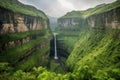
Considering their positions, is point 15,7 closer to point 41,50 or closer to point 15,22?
point 15,22

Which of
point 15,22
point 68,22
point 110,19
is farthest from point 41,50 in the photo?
point 68,22

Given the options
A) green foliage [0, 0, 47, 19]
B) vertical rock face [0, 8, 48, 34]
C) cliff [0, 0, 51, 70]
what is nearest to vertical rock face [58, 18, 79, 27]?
green foliage [0, 0, 47, 19]

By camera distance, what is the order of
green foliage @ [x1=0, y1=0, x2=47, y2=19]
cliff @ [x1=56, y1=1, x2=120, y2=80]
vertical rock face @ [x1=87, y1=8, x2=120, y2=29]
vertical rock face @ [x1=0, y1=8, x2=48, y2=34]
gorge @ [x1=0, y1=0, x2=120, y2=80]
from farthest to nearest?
green foliage @ [x1=0, y1=0, x2=47, y2=19] → vertical rock face @ [x1=87, y1=8, x2=120, y2=29] → vertical rock face @ [x1=0, y1=8, x2=48, y2=34] → gorge @ [x1=0, y1=0, x2=120, y2=80] → cliff @ [x1=56, y1=1, x2=120, y2=80]

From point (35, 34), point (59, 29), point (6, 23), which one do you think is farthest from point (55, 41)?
point (6, 23)

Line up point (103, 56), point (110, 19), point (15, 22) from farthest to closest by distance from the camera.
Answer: point (110, 19) < point (15, 22) < point (103, 56)

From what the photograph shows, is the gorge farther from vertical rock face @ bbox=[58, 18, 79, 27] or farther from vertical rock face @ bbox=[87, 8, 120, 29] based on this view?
vertical rock face @ bbox=[58, 18, 79, 27]

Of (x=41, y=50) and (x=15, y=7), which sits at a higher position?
(x=15, y=7)

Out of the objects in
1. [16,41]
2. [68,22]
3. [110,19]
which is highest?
[68,22]

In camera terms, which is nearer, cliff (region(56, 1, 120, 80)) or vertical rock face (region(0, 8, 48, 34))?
cliff (region(56, 1, 120, 80))

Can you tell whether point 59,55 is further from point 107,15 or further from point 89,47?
point 107,15

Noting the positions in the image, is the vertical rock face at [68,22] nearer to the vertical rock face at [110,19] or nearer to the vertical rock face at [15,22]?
the vertical rock face at [15,22]
